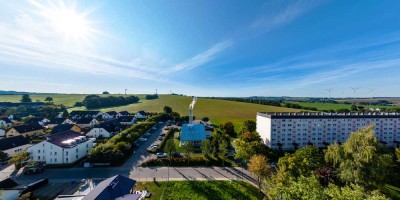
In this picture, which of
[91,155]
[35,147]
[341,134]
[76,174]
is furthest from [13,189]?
[341,134]

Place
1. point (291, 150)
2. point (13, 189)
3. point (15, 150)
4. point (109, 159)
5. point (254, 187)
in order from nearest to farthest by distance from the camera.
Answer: point (13, 189)
point (254, 187)
point (109, 159)
point (15, 150)
point (291, 150)

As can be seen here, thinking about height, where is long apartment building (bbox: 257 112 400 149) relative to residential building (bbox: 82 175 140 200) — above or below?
above

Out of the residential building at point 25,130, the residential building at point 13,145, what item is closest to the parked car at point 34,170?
the residential building at point 13,145

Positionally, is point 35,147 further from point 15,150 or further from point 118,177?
point 118,177

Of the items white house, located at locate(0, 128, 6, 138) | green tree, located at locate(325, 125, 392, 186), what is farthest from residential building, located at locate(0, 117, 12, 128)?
green tree, located at locate(325, 125, 392, 186)

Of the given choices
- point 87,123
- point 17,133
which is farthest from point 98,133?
point 17,133

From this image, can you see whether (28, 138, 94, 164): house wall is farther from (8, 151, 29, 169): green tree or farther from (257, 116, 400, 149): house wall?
(257, 116, 400, 149): house wall
